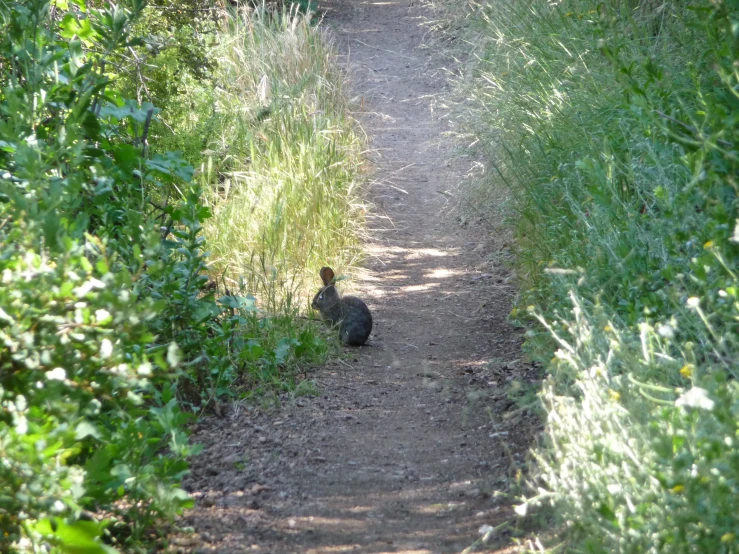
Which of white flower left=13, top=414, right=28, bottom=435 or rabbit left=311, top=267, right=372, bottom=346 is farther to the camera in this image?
rabbit left=311, top=267, right=372, bottom=346

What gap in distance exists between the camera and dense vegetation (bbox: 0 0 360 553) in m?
2.41

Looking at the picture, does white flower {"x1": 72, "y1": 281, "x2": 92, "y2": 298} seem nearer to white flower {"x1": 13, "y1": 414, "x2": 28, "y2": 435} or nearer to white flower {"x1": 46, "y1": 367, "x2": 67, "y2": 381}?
white flower {"x1": 46, "y1": 367, "x2": 67, "y2": 381}

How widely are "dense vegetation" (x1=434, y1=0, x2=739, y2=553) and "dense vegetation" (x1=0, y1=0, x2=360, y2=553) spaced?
4.44ft

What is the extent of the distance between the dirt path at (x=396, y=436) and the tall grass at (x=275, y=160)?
60 centimetres

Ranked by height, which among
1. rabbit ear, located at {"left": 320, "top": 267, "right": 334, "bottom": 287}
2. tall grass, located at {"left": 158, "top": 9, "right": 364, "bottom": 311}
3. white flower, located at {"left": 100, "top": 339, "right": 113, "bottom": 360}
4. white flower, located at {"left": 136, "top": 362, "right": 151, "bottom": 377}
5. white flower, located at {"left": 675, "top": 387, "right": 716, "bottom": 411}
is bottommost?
white flower, located at {"left": 675, "top": 387, "right": 716, "bottom": 411}

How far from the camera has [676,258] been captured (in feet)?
10.6

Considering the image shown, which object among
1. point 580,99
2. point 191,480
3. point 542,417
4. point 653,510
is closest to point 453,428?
point 542,417

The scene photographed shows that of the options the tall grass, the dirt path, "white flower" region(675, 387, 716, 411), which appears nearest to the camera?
"white flower" region(675, 387, 716, 411)

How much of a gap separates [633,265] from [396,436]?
1.43 metres

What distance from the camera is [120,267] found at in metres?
3.39

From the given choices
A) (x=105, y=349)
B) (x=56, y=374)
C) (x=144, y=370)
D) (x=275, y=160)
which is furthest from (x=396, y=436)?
(x=275, y=160)

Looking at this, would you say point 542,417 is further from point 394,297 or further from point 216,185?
point 216,185

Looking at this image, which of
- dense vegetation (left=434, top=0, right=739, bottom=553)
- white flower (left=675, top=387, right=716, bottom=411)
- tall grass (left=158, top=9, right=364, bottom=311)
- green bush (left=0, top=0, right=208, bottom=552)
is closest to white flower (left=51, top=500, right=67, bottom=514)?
green bush (left=0, top=0, right=208, bottom=552)

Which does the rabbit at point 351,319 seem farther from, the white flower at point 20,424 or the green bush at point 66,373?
the white flower at point 20,424
